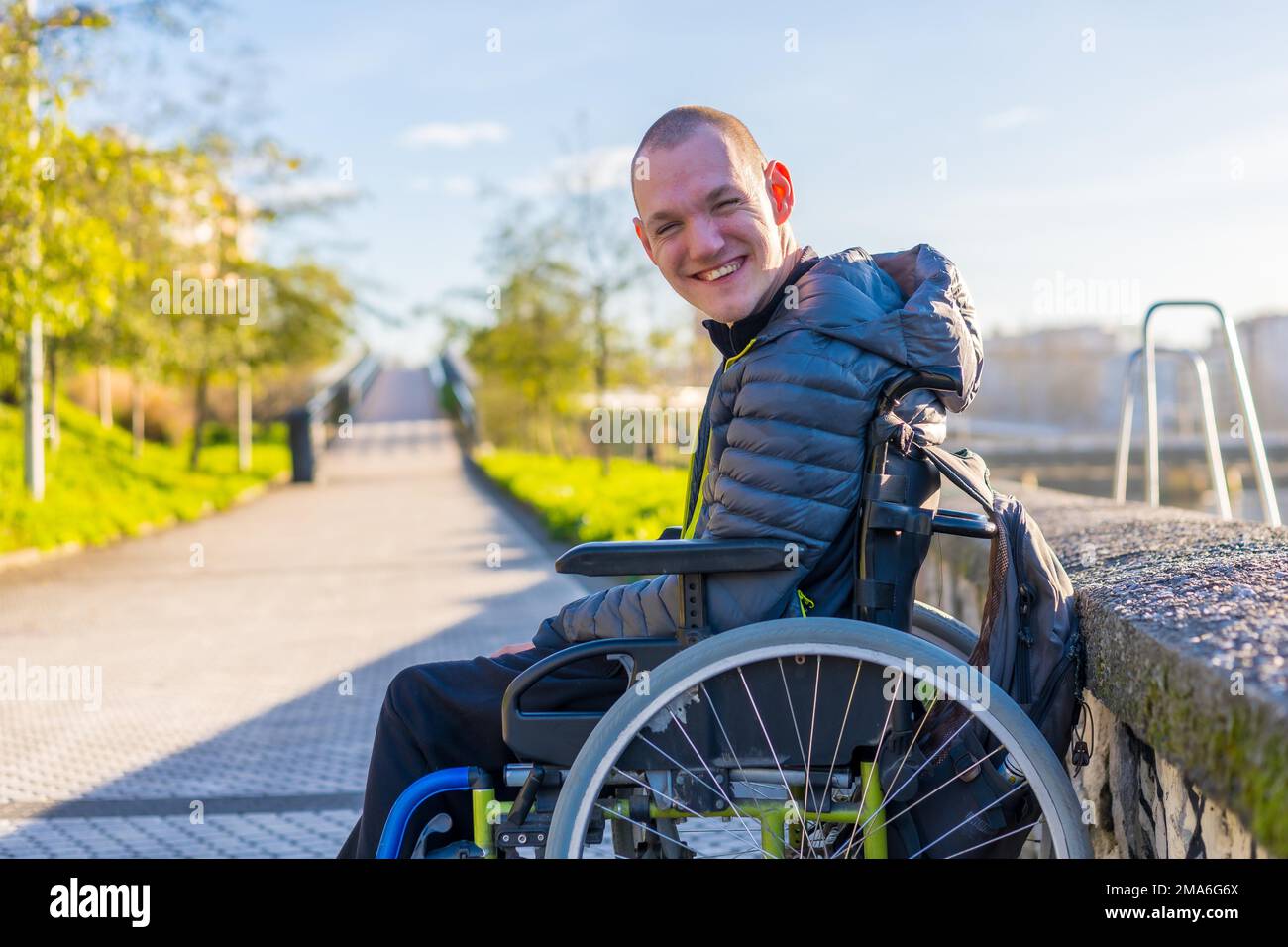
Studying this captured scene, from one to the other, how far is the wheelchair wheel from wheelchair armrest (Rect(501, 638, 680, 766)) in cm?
11

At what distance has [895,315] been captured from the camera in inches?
93.2

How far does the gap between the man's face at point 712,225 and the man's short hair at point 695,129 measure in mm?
11

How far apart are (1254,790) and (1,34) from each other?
10797 mm

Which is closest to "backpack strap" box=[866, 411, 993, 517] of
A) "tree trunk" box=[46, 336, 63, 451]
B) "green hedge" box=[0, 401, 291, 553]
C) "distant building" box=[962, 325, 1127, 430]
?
"green hedge" box=[0, 401, 291, 553]

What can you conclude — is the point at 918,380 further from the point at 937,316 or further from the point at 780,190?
the point at 780,190

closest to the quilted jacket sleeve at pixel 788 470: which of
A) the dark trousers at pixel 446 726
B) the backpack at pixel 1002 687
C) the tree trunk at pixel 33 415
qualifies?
the backpack at pixel 1002 687

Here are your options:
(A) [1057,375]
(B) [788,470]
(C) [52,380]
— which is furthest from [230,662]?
(A) [1057,375]

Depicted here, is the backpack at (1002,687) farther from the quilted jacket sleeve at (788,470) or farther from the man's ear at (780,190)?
the man's ear at (780,190)

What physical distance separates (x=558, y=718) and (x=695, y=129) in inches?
41.9

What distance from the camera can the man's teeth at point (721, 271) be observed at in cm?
258

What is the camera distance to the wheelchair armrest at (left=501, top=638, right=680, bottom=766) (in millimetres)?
2328
